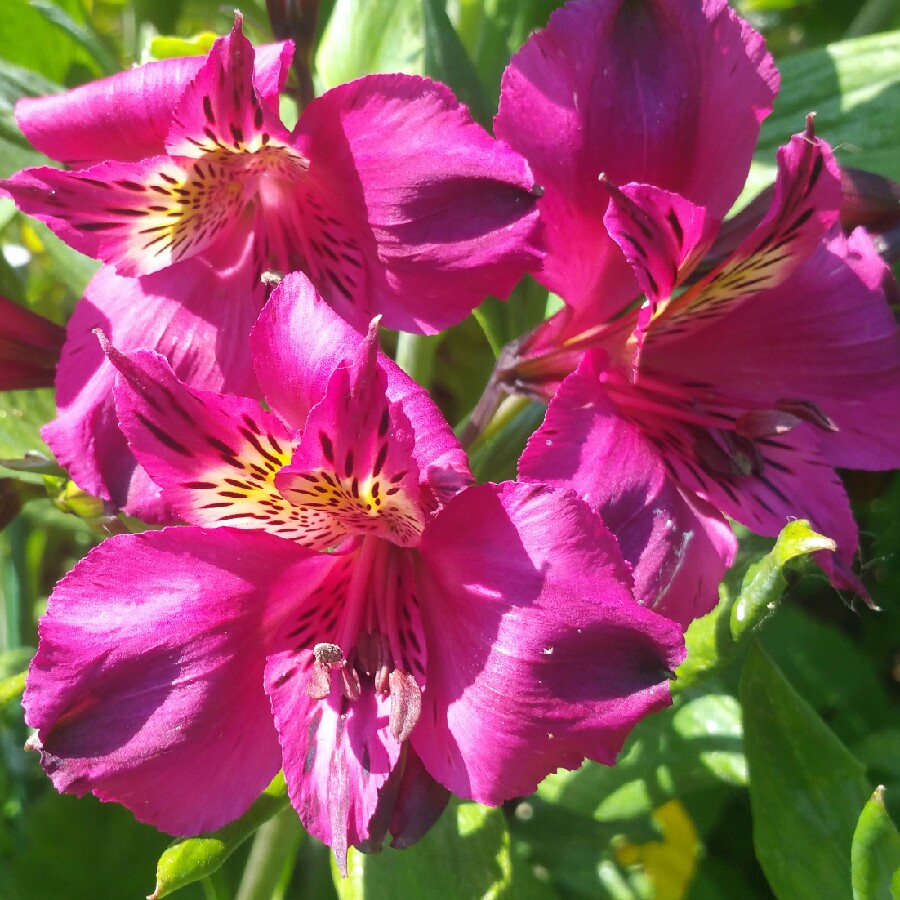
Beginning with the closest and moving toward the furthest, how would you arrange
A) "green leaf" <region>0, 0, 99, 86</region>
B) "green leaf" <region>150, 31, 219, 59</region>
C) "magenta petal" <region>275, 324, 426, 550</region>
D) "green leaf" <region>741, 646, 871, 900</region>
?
1. "magenta petal" <region>275, 324, 426, 550</region>
2. "green leaf" <region>741, 646, 871, 900</region>
3. "green leaf" <region>150, 31, 219, 59</region>
4. "green leaf" <region>0, 0, 99, 86</region>

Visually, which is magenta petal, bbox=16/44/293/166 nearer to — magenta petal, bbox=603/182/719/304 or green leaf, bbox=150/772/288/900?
magenta petal, bbox=603/182/719/304

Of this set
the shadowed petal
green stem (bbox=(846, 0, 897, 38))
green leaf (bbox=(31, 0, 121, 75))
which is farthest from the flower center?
green stem (bbox=(846, 0, 897, 38))

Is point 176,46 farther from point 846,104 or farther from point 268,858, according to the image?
point 268,858

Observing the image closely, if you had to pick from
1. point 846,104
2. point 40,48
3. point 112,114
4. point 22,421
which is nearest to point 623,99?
point 112,114

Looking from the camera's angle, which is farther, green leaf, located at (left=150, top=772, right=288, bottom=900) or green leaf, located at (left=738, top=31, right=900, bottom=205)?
green leaf, located at (left=738, top=31, right=900, bottom=205)

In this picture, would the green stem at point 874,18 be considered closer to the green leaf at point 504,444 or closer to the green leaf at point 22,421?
the green leaf at point 504,444

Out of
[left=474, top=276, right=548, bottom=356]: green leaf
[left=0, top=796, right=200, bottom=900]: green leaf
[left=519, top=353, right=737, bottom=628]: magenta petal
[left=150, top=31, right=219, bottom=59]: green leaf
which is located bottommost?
[left=0, top=796, right=200, bottom=900]: green leaf
